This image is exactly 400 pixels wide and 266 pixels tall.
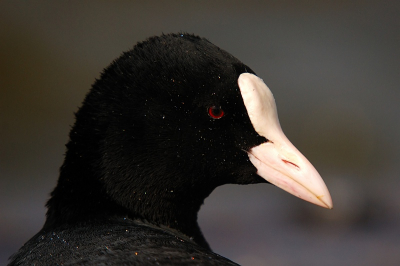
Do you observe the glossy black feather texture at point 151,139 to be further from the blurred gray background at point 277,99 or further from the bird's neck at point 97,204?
the blurred gray background at point 277,99

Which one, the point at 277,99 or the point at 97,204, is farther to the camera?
the point at 277,99

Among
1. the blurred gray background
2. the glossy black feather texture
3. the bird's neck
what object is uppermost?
the blurred gray background

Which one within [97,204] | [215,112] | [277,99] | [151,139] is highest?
[277,99]

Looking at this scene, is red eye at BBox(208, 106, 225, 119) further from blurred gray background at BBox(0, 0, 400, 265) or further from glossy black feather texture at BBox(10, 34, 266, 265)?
blurred gray background at BBox(0, 0, 400, 265)

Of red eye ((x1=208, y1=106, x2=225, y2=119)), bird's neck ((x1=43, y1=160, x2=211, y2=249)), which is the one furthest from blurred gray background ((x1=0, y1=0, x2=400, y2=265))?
red eye ((x1=208, y1=106, x2=225, y2=119))

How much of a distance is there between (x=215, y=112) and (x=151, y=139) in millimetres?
189

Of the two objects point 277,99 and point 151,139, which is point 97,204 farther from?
point 277,99

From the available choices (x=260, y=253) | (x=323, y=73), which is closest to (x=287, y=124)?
(x=323, y=73)

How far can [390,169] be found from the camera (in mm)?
5434

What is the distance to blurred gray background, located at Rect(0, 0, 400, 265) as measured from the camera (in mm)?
4734

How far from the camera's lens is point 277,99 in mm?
5645

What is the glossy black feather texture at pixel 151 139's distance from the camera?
1821mm

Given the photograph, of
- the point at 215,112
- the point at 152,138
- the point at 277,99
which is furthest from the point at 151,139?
the point at 277,99

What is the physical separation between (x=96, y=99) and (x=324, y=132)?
3756 mm
